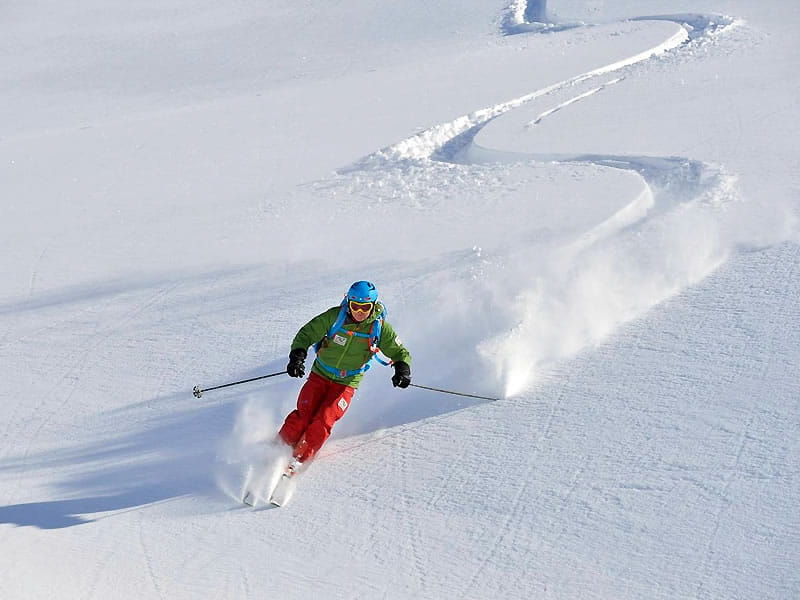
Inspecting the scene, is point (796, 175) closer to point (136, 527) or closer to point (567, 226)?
point (567, 226)

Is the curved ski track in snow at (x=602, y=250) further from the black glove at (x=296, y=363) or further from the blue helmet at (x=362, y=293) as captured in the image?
the black glove at (x=296, y=363)

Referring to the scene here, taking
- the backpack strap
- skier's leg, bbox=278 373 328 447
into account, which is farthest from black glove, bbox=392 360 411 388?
skier's leg, bbox=278 373 328 447

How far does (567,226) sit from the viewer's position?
8867mm

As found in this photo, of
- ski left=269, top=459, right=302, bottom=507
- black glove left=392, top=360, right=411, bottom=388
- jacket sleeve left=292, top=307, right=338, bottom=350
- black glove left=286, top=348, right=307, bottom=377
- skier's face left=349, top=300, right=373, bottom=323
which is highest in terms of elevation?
skier's face left=349, top=300, right=373, bottom=323

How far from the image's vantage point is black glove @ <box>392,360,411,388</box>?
6039mm

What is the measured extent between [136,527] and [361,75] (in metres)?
11.1

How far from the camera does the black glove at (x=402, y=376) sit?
6.04 m

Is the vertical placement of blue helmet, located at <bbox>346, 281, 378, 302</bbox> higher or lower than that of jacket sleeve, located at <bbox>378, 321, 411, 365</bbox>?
higher

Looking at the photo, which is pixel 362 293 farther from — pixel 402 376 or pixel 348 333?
pixel 402 376

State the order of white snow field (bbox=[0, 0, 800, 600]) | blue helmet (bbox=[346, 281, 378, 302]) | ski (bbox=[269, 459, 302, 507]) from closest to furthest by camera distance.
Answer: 1. white snow field (bbox=[0, 0, 800, 600])
2. ski (bbox=[269, 459, 302, 507])
3. blue helmet (bbox=[346, 281, 378, 302])

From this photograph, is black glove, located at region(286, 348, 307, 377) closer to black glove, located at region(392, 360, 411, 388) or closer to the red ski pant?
the red ski pant

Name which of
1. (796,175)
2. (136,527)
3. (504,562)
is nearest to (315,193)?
(796,175)

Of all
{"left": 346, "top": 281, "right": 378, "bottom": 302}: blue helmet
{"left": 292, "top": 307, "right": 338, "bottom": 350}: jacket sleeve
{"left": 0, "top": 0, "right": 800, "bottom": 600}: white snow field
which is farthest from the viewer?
{"left": 292, "top": 307, "right": 338, "bottom": 350}: jacket sleeve

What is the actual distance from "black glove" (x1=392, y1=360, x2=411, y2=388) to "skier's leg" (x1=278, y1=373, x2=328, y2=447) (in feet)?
1.59
